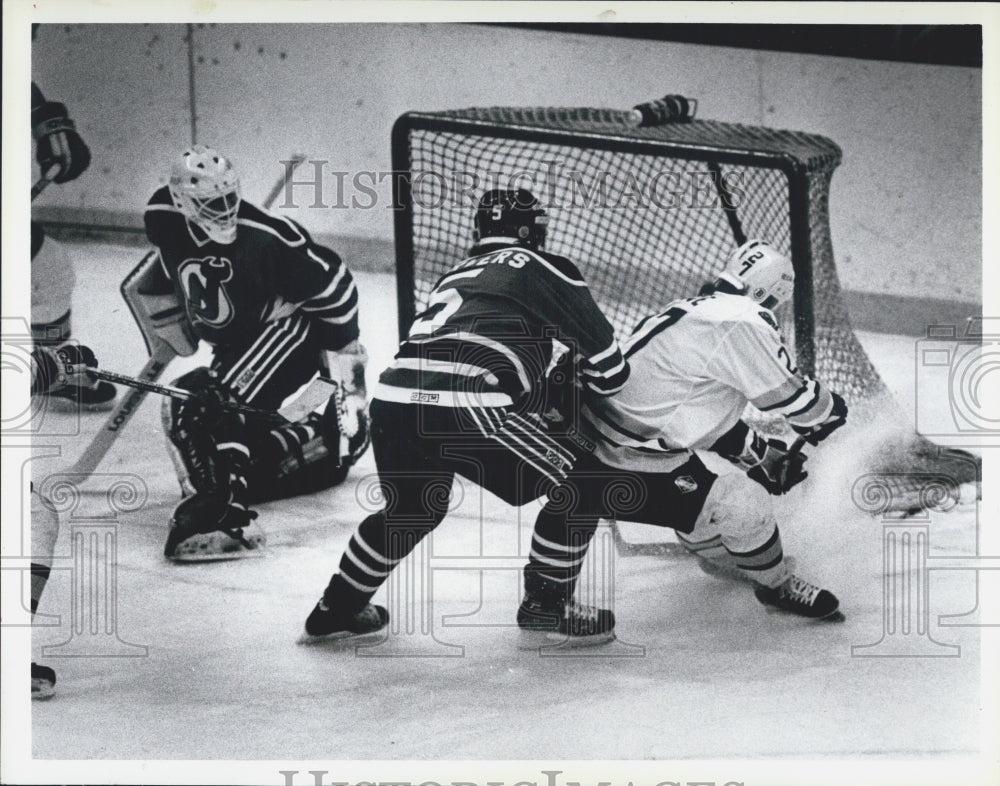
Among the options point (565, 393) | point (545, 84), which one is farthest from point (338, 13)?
point (565, 393)

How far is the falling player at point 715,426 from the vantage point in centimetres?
299

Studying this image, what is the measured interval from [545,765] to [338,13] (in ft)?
5.84

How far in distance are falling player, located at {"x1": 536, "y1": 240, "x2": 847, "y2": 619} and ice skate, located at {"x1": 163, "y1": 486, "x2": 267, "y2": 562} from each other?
684 mm

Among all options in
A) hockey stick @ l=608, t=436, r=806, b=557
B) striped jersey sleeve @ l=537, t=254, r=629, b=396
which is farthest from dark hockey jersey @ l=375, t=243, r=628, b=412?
hockey stick @ l=608, t=436, r=806, b=557

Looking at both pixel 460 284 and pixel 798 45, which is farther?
pixel 798 45

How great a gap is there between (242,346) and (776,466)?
1265 mm

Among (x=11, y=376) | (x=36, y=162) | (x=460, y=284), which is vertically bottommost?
(x=11, y=376)

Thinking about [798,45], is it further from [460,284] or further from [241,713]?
[241,713]

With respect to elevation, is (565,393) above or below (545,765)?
above

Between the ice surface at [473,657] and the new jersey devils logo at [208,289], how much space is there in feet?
0.42

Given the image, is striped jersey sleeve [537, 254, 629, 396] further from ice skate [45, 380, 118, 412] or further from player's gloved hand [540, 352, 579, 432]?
ice skate [45, 380, 118, 412]

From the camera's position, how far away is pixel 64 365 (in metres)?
3.11

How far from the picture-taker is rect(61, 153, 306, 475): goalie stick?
3.12m

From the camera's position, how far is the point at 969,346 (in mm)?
3184
